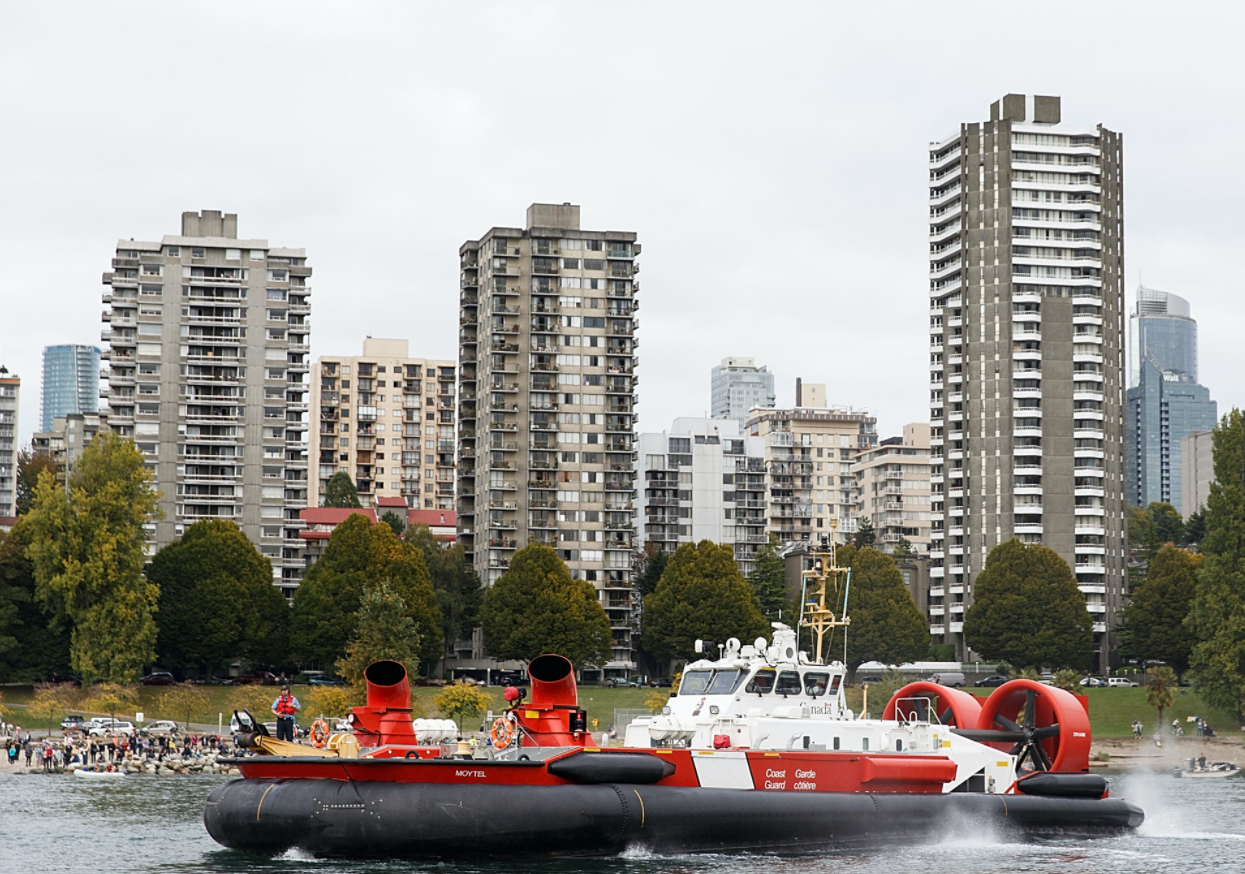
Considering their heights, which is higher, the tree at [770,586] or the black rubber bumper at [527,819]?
the tree at [770,586]

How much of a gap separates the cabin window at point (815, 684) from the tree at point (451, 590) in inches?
3232

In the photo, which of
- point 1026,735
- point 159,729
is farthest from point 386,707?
point 159,729

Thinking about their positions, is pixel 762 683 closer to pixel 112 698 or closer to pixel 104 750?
pixel 104 750

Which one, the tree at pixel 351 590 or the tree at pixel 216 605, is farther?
the tree at pixel 216 605

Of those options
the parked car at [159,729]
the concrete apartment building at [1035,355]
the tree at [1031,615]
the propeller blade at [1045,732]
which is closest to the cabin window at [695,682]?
the propeller blade at [1045,732]

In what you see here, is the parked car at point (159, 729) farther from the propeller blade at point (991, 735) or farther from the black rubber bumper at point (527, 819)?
the propeller blade at point (991, 735)

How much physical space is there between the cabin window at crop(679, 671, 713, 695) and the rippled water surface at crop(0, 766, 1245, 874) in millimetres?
5464

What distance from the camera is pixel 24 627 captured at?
102 m

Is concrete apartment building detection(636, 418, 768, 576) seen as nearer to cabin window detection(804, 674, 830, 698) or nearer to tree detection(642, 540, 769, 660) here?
tree detection(642, 540, 769, 660)

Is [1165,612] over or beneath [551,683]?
over

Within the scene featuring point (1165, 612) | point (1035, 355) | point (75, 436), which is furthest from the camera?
point (75, 436)

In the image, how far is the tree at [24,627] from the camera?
100000mm

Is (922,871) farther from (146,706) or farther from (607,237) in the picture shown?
(607,237)

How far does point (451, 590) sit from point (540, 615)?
56.4 feet
